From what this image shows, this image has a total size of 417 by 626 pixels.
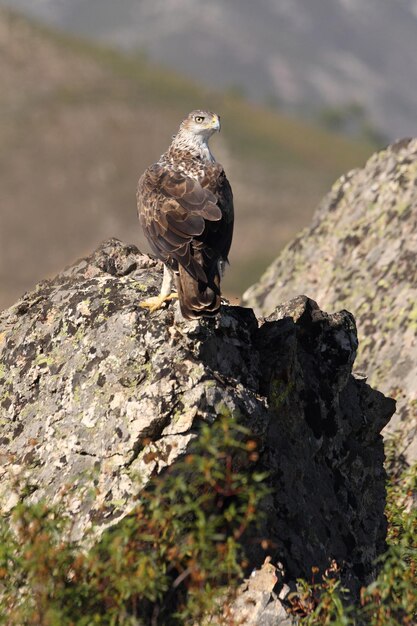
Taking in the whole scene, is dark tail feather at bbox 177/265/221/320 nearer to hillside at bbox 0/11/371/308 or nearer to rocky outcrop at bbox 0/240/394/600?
rocky outcrop at bbox 0/240/394/600

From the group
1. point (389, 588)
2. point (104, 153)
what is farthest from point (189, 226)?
point (104, 153)

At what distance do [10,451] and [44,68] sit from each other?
522ft

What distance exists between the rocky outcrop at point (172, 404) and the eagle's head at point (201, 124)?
177 centimetres

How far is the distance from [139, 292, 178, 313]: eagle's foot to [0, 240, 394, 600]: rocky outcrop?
0.11m

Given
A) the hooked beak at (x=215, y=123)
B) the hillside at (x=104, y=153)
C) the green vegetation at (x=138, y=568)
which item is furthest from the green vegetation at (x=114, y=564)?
the hillside at (x=104, y=153)

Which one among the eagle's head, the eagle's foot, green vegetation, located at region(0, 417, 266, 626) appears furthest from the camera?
the eagle's head

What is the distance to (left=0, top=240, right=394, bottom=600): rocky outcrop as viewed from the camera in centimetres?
848

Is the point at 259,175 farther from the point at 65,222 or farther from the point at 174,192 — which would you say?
the point at 174,192

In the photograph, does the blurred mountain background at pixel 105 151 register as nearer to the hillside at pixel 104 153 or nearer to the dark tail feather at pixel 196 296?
the hillside at pixel 104 153

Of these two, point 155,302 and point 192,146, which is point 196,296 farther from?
point 192,146

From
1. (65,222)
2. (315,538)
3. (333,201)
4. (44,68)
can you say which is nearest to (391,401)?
(315,538)

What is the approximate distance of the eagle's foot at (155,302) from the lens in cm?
945

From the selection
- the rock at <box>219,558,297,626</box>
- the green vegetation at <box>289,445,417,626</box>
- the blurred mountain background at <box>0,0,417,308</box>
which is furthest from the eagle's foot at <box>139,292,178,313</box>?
→ the blurred mountain background at <box>0,0,417,308</box>

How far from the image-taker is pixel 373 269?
17.5m
